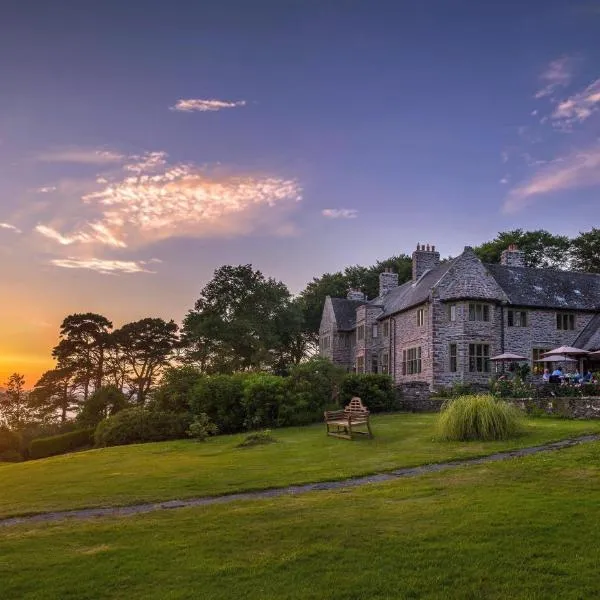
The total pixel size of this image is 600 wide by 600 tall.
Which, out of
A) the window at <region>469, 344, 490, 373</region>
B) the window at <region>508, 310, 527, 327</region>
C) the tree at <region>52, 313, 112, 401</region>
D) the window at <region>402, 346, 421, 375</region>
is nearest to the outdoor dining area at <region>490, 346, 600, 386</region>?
the window at <region>469, 344, 490, 373</region>

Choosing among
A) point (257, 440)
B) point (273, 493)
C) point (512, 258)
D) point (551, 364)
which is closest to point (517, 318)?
point (551, 364)

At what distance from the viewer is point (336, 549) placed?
8.08 metres

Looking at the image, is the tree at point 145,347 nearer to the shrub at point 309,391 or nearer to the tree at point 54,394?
the tree at point 54,394

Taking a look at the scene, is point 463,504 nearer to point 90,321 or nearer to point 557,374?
point 557,374

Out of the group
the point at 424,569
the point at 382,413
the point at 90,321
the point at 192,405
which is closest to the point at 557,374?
the point at 382,413

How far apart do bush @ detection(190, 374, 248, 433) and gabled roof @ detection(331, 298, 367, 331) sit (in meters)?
26.1

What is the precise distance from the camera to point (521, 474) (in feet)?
41.0

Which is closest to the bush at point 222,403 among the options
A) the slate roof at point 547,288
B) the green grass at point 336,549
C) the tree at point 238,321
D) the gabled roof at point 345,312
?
the green grass at point 336,549

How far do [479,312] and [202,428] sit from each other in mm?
20576

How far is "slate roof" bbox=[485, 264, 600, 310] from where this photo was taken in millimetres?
40438

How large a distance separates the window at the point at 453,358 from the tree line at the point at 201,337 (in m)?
21.2

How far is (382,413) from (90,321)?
35.1 metres

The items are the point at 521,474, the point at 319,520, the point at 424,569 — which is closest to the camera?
the point at 424,569

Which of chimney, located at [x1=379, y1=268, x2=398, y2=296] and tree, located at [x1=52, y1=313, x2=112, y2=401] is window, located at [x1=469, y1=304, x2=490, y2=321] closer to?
chimney, located at [x1=379, y1=268, x2=398, y2=296]
